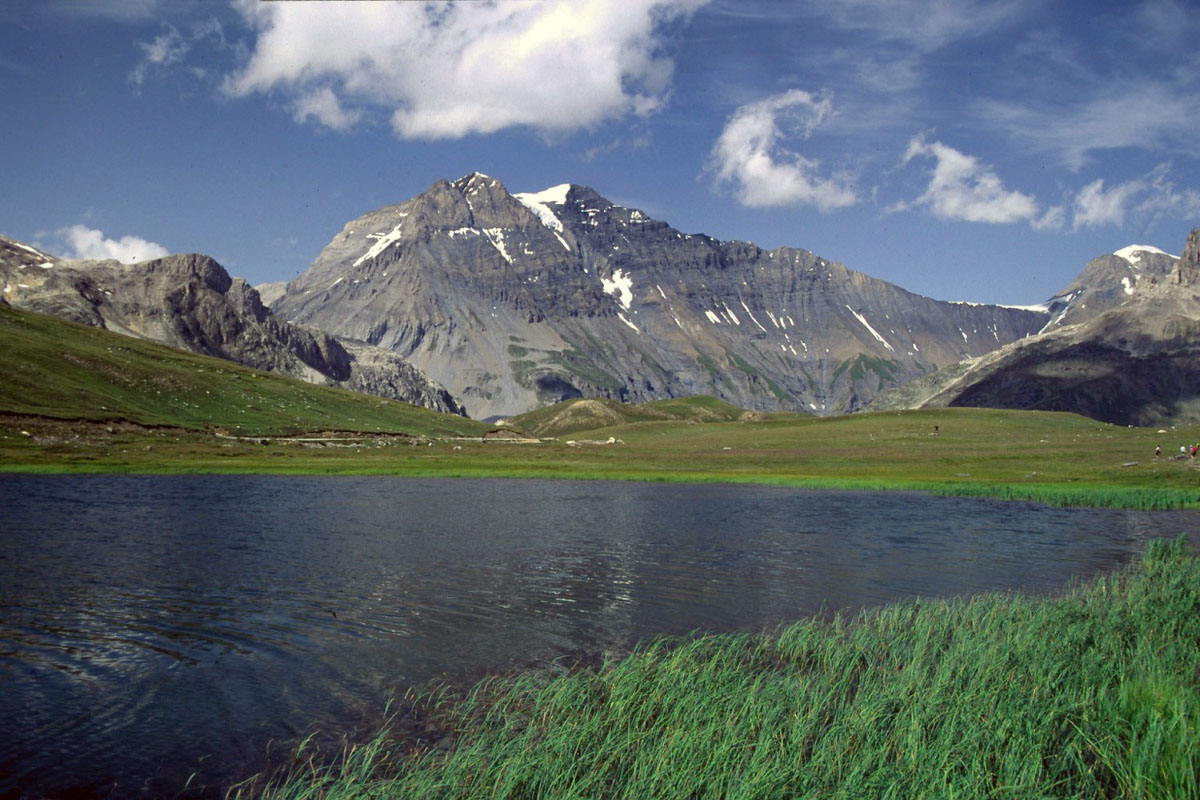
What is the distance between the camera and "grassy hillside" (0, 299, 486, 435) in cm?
12962

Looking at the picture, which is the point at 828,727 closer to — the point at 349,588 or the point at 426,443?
the point at 349,588

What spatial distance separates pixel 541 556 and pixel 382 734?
25802 mm

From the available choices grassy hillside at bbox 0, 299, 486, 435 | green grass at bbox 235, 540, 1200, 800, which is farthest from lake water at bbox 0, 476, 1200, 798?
grassy hillside at bbox 0, 299, 486, 435

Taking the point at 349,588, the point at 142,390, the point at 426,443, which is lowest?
the point at 349,588

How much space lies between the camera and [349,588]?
106 feet

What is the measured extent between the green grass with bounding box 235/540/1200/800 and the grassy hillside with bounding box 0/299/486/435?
124449 millimetres

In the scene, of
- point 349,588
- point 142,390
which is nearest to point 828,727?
point 349,588

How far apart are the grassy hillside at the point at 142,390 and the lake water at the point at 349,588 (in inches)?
2750

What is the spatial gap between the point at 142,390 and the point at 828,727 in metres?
160

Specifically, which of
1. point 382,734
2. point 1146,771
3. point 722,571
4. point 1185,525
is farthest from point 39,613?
point 1185,525

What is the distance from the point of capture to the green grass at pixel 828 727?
12484 mm

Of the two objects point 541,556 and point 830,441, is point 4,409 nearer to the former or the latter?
point 541,556

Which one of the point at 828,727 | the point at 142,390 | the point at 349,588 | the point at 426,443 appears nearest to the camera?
the point at 828,727

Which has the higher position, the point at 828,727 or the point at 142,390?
the point at 142,390
